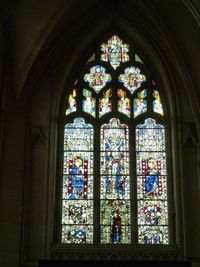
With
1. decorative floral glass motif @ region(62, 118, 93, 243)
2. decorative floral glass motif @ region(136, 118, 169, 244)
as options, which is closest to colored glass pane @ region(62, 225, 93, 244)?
decorative floral glass motif @ region(62, 118, 93, 243)

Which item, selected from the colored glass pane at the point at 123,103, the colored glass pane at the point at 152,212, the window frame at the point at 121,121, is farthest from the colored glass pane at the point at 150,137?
the colored glass pane at the point at 152,212

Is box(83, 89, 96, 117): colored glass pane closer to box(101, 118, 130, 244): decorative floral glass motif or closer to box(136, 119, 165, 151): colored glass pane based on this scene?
box(101, 118, 130, 244): decorative floral glass motif

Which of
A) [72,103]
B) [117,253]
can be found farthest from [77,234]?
[72,103]

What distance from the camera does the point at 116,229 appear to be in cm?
1402

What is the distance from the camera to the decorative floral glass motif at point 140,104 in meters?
15.2

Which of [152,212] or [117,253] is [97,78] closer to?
[152,212]

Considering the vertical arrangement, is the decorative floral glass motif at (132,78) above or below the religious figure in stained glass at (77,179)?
above

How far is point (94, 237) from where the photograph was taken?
13.9 meters

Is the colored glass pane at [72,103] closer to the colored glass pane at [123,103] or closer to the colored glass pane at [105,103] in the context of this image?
the colored glass pane at [105,103]

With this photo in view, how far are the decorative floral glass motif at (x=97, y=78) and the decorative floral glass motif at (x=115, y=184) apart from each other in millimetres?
1036

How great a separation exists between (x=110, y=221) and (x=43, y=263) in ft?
6.76

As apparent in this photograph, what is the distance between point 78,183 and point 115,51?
147 inches

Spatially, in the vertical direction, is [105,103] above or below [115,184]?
above

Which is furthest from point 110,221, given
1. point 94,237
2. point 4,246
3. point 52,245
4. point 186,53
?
point 186,53
